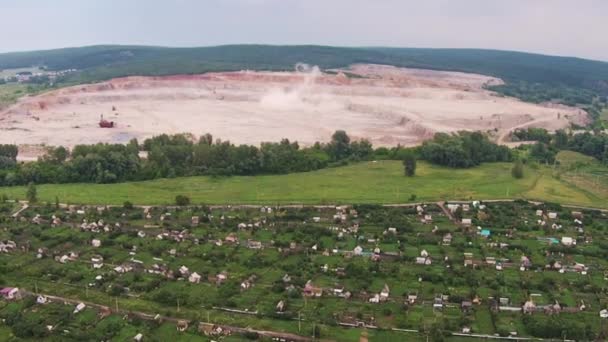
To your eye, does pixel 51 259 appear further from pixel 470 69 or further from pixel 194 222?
pixel 470 69

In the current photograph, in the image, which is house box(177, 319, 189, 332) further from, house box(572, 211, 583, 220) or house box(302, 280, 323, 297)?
house box(572, 211, 583, 220)

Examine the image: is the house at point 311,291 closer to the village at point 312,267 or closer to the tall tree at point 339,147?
the village at point 312,267

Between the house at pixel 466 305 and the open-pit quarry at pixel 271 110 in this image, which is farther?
the open-pit quarry at pixel 271 110

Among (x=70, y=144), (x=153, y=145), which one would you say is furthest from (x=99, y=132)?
(x=153, y=145)

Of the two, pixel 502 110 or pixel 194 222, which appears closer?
pixel 194 222

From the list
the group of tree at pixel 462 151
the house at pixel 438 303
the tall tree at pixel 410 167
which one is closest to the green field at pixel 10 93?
the group of tree at pixel 462 151

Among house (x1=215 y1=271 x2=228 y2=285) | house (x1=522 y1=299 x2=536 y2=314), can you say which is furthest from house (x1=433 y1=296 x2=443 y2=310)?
house (x1=215 y1=271 x2=228 y2=285)
